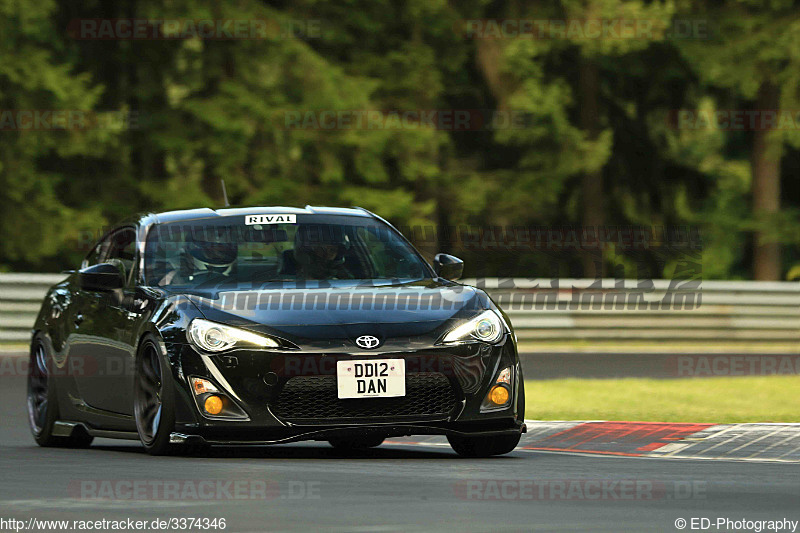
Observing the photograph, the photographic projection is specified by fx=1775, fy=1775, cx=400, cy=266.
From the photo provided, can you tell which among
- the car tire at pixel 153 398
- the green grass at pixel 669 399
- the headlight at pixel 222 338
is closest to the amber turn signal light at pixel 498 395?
the headlight at pixel 222 338

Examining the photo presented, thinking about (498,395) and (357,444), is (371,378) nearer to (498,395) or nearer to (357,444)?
(498,395)

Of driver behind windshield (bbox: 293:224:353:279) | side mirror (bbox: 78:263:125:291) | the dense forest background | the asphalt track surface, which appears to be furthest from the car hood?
the dense forest background

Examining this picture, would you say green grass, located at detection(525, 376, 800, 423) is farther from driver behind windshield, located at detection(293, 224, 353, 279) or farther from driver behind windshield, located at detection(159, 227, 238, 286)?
driver behind windshield, located at detection(159, 227, 238, 286)

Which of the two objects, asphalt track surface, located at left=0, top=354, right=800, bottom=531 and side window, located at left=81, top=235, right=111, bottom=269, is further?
side window, located at left=81, top=235, right=111, bottom=269

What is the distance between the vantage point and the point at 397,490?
8.32 m

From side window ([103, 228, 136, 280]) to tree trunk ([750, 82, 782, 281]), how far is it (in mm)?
21703

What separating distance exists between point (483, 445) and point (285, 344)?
4.83ft

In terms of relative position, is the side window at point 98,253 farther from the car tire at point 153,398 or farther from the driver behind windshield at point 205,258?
the car tire at point 153,398

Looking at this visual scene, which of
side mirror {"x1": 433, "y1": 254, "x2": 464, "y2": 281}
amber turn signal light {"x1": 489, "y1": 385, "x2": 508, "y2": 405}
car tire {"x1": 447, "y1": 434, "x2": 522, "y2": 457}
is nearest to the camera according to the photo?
amber turn signal light {"x1": 489, "y1": 385, "x2": 508, "y2": 405}

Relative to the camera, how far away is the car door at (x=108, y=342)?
10.5 m

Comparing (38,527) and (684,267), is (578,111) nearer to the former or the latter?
(684,267)

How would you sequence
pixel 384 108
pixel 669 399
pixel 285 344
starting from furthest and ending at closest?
pixel 384 108, pixel 669 399, pixel 285 344

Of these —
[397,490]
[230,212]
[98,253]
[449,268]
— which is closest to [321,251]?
[230,212]

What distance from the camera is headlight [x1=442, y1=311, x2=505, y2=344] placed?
978 cm
